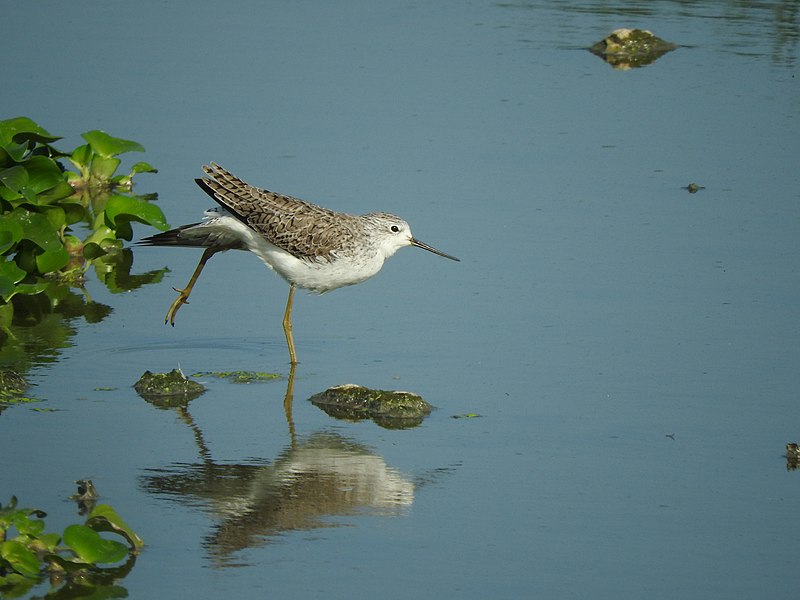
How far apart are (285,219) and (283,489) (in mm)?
3050

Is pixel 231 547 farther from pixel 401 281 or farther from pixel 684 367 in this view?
pixel 401 281

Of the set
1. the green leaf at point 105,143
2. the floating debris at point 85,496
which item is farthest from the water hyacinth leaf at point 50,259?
the floating debris at point 85,496

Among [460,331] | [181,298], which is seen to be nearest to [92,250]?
[181,298]

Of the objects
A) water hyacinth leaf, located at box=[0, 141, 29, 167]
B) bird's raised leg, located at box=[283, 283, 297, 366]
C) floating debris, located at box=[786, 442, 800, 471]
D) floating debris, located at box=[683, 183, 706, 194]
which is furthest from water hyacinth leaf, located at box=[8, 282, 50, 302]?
floating debris, located at box=[683, 183, 706, 194]

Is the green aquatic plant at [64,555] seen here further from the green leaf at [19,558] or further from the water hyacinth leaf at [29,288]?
the water hyacinth leaf at [29,288]

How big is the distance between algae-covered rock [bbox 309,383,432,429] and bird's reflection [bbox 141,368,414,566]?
16.9 inches

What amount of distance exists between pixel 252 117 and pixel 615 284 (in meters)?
5.20

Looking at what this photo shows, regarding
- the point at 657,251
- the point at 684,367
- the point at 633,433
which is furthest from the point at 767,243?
the point at 633,433

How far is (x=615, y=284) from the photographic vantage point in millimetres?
10320

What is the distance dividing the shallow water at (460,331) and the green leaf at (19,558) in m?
0.42

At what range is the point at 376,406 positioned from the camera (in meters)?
8.04

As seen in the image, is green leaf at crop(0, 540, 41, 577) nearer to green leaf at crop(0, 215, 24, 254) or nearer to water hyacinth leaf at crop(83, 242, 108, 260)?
green leaf at crop(0, 215, 24, 254)

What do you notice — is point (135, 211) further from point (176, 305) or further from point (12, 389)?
point (12, 389)

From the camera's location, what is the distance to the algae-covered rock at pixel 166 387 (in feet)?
27.0
